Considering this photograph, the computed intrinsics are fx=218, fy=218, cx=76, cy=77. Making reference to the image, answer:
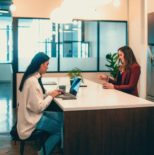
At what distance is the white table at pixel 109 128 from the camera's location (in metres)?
1.80

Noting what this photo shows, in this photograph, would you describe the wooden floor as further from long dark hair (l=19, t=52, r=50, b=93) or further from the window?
the window

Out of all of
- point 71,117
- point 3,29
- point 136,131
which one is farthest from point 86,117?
point 3,29

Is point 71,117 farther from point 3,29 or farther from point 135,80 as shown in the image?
Answer: point 3,29

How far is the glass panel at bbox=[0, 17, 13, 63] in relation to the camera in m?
11.1

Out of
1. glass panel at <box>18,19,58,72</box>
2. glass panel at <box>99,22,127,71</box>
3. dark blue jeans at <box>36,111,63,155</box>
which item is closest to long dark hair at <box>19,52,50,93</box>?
dark blue jeans at <box>36,111,63,155</box>

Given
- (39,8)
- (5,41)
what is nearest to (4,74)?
(5,41)

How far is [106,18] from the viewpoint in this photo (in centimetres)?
598

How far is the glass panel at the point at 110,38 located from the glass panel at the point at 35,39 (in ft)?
4.23

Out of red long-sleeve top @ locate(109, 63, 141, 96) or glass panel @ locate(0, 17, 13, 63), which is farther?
glass panel @ locate(0, 17, 13, 63)

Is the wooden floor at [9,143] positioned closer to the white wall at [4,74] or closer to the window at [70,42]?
the window at [70,42]

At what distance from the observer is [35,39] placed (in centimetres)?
578

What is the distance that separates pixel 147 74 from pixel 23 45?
3.19m

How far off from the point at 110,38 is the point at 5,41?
6.86 meters

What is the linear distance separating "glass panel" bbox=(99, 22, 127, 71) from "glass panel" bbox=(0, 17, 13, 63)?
252 inches
